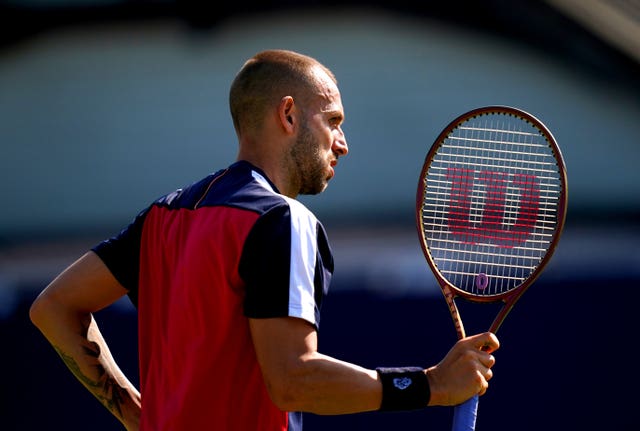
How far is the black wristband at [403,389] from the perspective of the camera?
209 centimetres

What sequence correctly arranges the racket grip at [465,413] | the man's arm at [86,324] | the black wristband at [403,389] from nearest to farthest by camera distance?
the black wristband at [403,389]
the racket grip at [465,413]
the man's arm at [86,324]

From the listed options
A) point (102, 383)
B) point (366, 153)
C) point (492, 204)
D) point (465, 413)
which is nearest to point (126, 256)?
point (102, 383)

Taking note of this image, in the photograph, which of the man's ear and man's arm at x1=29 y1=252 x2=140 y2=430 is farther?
man's arm at x1=29 y1=252 x2=140 y2=430

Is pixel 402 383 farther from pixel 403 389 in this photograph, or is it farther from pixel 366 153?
pixel 366 153

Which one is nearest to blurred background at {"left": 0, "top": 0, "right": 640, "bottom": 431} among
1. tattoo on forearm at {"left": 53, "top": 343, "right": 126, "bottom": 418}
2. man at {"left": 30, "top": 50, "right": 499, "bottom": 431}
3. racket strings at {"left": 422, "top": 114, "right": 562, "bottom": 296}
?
racket strings at {"left": 422, "top": 114, "right": 562, "bottom": 296}

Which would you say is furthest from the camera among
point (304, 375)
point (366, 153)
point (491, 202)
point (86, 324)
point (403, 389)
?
point (366, 153)

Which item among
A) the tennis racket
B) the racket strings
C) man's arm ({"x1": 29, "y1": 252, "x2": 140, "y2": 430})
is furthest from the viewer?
the racket strings

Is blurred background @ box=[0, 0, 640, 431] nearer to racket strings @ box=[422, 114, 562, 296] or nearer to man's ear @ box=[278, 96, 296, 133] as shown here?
racket strings @ box=[422, 114, 562, 296]

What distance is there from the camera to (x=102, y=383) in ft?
8.71

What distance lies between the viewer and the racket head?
9.06 feet

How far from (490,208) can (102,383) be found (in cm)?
153

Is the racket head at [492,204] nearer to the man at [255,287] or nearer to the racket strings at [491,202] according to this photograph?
the racket strings at [491,202]

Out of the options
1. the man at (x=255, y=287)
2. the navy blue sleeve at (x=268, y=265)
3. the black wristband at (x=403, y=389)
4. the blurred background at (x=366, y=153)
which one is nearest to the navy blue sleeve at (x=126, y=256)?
the man at (x=255, y=287)

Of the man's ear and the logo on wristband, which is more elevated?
the man's ear
